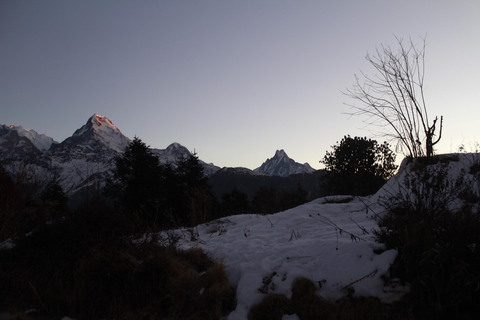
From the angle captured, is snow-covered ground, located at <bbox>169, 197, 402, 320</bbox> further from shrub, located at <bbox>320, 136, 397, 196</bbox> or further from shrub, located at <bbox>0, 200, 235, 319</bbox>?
shrub, located at <bbox>320, 136, 397, 196</bbox>

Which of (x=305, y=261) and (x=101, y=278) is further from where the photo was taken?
(x=305, y=261)

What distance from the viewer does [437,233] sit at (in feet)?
9.05

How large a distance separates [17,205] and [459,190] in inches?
290

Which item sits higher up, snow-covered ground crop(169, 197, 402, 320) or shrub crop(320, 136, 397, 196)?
shrub crop(320, 136, 397, 196)

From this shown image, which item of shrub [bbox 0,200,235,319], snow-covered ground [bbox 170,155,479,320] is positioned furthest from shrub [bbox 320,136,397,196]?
shrub [bbox 0,200,235,319]

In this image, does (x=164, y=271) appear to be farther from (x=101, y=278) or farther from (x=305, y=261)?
(x=305, y=261)

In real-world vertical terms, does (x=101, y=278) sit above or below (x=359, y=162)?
below

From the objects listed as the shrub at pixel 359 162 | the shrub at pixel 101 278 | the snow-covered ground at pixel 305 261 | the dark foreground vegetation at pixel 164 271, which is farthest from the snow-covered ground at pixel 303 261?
the shrub at pixel 359 162

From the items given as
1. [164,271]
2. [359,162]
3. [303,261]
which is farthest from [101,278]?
[359,162]

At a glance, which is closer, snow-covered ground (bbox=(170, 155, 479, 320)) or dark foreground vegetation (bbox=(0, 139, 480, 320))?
→ dark foreground vegetation (bbox=(0, 139, 480, 320))

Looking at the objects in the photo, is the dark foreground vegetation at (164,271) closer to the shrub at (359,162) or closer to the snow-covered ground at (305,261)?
the snow-covered ground at (305,261)

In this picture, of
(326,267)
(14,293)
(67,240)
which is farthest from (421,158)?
(14,293)

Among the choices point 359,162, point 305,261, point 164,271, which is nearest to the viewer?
point 164,271

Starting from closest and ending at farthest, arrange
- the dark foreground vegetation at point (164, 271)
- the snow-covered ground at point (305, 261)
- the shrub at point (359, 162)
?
the dark foreground vegetation at point (164, 271)
the snow-covered ground at point (305, 261)
the shrub at point (359, 162)
